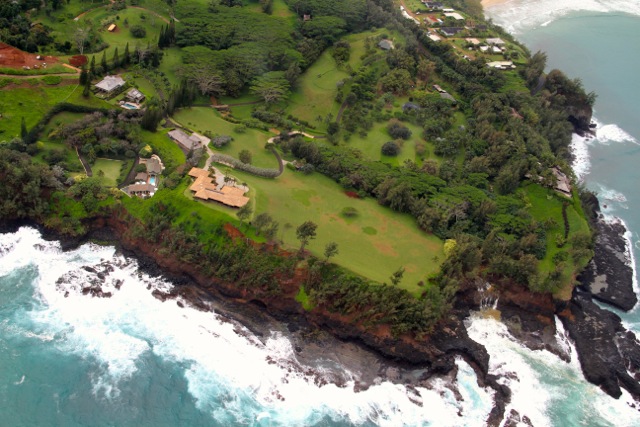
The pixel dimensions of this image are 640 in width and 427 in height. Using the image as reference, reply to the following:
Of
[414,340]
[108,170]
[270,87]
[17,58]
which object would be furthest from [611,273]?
[17,58]

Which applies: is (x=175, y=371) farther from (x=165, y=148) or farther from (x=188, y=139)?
(x=188, y=139)

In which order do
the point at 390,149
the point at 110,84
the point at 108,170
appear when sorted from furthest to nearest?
the point at 390,149, the point at 110,84, the point at 108,170

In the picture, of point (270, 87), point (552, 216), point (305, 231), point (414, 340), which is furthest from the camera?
point (270, 87)

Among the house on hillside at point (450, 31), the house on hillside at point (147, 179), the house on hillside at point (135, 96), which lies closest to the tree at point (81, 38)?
the house on hillside at point (135, 96)

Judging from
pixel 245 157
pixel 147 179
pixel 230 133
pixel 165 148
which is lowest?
pixel 147 179

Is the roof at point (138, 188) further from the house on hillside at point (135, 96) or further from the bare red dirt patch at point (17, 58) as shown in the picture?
the bare red dirt patch at point (17, 58)

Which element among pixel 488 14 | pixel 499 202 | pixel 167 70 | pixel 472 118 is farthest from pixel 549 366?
pixel 488 14

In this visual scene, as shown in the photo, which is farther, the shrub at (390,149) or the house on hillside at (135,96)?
the shrub at (390,149)
